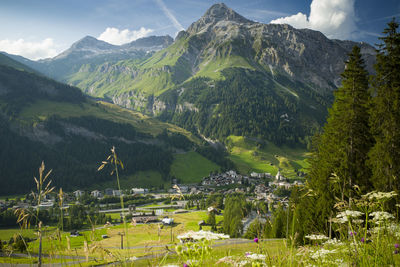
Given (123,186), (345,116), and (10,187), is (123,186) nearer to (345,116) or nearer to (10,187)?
(10,187)

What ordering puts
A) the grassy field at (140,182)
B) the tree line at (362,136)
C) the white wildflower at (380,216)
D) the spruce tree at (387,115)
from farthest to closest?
the grassy field at (140,182)
the tree line at (362,136)
the spruce tree at (387,115)
the white wildflower at (380,216)

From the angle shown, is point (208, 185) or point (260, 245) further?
point (208, 185)

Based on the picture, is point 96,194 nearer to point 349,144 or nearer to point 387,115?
point 349,144

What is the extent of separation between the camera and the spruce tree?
23.1 metres

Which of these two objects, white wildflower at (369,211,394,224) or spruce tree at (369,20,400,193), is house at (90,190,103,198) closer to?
spruce tree at (369,20,400,193)

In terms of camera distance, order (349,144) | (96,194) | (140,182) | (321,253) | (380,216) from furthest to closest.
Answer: (140,182) → (96,194) → (349,144) → (321,253) → (380,216)

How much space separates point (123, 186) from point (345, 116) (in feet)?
549

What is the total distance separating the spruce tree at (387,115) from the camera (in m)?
23.1

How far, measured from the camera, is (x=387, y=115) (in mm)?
23906

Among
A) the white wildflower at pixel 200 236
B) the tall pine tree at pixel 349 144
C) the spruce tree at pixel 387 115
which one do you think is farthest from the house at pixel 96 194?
the white wildflower at pixel 200 236

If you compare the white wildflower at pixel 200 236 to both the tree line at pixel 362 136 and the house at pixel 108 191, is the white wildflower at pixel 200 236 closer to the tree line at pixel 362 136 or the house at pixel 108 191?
the tree line at pixel 362 136

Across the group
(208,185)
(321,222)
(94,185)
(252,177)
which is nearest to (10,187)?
(94,185)

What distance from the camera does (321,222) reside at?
2473 centimetres

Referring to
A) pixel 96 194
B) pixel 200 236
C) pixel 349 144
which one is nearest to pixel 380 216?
pixel 200 236
